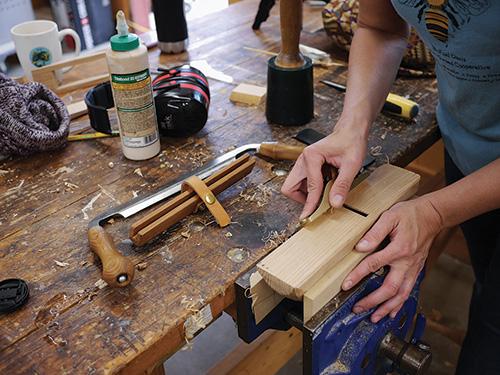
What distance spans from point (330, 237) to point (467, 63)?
16.7 inches

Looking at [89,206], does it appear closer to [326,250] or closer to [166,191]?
[166,191]

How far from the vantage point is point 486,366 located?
1.00 meters

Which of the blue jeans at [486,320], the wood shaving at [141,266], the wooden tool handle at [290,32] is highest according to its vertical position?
the wooden tool handle at [290,32]

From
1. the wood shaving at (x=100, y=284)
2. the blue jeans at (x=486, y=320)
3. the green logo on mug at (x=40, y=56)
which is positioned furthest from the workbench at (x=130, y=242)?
the green logo on mug at (x=40, y=56)

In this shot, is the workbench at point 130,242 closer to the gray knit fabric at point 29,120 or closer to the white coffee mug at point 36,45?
the gray knit fabric at point 29,120

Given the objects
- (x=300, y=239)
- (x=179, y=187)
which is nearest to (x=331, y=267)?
(x=300, y=239)

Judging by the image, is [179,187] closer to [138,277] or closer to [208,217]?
[208,217]

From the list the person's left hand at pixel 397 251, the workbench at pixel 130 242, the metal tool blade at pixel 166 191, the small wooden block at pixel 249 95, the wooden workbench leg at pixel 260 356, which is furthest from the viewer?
the wooden workbench leg at pixel 260 356

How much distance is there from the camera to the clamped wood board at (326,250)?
703 millimetres

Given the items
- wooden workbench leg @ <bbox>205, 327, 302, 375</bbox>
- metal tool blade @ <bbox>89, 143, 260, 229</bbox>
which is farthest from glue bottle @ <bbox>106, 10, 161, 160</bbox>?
wooden workbench leg @ <bbox>205, 327, 302, 375</bbox>

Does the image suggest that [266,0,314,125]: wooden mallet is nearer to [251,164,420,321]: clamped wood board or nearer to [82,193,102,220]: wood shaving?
[251,164,420,321]: clamped wood board

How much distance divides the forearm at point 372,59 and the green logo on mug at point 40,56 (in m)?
0.89

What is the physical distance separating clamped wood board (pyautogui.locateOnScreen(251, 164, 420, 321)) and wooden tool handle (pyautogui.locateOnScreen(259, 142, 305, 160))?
174 millimetres

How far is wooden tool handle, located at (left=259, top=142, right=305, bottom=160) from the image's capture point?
3.38 ft
